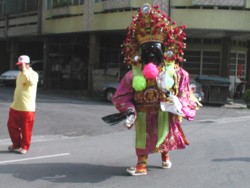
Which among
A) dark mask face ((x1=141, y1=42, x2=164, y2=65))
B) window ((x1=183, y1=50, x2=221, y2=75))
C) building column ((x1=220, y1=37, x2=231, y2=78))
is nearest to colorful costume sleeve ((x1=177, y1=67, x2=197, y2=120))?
dark mask face ((x1=141, y1=42, x2=164, y2=65))

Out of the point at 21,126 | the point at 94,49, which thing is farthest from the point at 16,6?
the point at 21,126

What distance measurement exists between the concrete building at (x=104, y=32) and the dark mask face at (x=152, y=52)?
1641 centimetres

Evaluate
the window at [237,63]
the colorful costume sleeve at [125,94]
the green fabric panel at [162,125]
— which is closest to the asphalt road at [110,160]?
the green fabric panel at [162,125]

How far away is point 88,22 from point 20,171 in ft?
64.4

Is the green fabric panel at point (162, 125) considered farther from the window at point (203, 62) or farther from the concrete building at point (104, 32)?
the window at point (203, 62)

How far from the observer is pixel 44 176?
6.59 metres

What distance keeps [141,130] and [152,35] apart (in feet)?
4.45

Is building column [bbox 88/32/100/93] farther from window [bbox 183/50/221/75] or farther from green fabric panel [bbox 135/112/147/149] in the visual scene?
green fabric panel [bbox 135/112/147/149]

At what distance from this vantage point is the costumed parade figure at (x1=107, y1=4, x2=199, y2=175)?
6426mm

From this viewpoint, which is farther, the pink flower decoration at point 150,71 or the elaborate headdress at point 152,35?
the elaborate headdress at point 152,35

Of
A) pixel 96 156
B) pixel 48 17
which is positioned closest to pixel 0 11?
pixel 48 17

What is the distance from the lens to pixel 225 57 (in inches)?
991

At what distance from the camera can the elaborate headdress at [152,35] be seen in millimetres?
6566

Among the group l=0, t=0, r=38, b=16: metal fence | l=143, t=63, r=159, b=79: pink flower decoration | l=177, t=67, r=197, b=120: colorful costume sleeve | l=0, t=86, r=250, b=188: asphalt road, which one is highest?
l=0, t=0, r=38, b=16: metal fence
